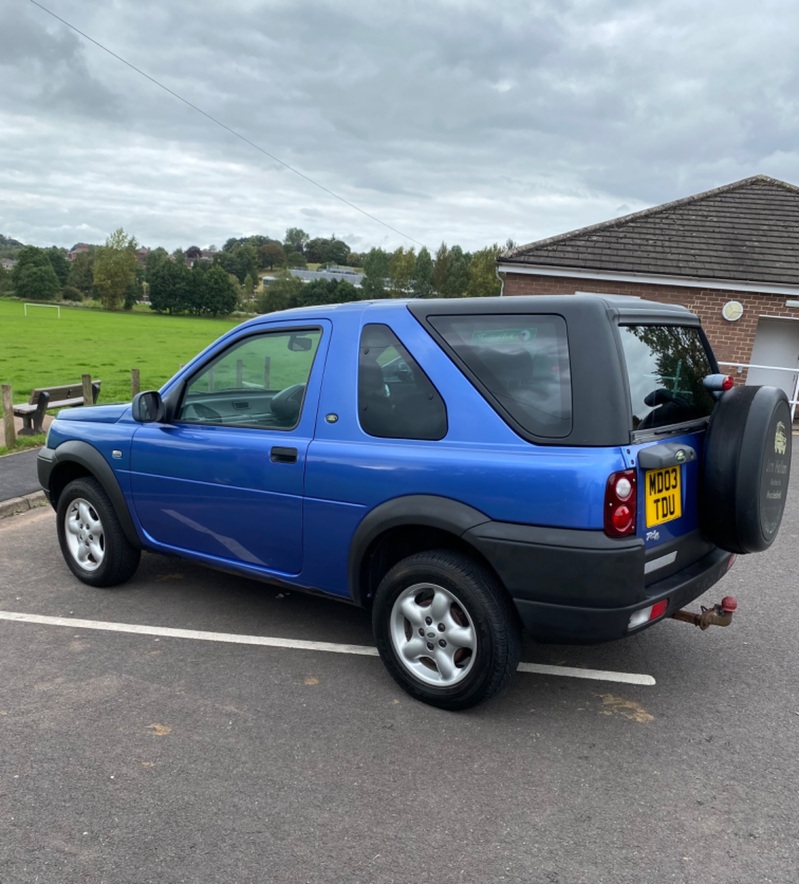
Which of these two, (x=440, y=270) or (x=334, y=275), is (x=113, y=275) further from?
(x=440, y=270)

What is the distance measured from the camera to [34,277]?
8931cm

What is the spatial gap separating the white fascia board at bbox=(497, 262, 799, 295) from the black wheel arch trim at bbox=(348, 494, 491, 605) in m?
13.5

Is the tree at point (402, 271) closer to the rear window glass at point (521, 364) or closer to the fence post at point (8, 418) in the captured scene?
the fence post at point (8, 418)

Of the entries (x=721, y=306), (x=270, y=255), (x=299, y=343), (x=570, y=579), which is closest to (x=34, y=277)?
(x=270, y=255)

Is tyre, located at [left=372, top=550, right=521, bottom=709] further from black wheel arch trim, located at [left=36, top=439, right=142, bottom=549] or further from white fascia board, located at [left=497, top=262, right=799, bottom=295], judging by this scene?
white fascia board, located at [left=497, top=262, right=799, bottom=295]

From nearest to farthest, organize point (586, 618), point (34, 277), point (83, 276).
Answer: point (586, 618)
point (34, 277)
point (83, 276)

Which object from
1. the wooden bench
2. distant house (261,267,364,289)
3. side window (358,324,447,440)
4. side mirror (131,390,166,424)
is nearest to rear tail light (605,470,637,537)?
side window (358,324,447,440)

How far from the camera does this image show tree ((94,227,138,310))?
→ 8725 cm

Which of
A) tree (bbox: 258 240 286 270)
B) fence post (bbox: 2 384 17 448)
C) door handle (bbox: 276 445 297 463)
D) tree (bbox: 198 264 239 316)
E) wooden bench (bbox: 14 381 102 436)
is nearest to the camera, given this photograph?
door handle (bbox: 276 445 297 463)

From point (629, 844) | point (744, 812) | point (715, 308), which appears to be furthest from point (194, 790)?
point (715, 308)

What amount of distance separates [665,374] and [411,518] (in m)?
1.35

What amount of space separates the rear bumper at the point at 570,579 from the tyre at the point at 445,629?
129 mm

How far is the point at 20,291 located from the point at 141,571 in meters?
98.4

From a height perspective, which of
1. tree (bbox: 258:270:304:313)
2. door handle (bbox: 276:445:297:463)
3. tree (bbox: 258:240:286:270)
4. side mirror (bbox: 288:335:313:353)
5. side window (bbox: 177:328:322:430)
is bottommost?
door handle (bbox: 276:445:297:463)
